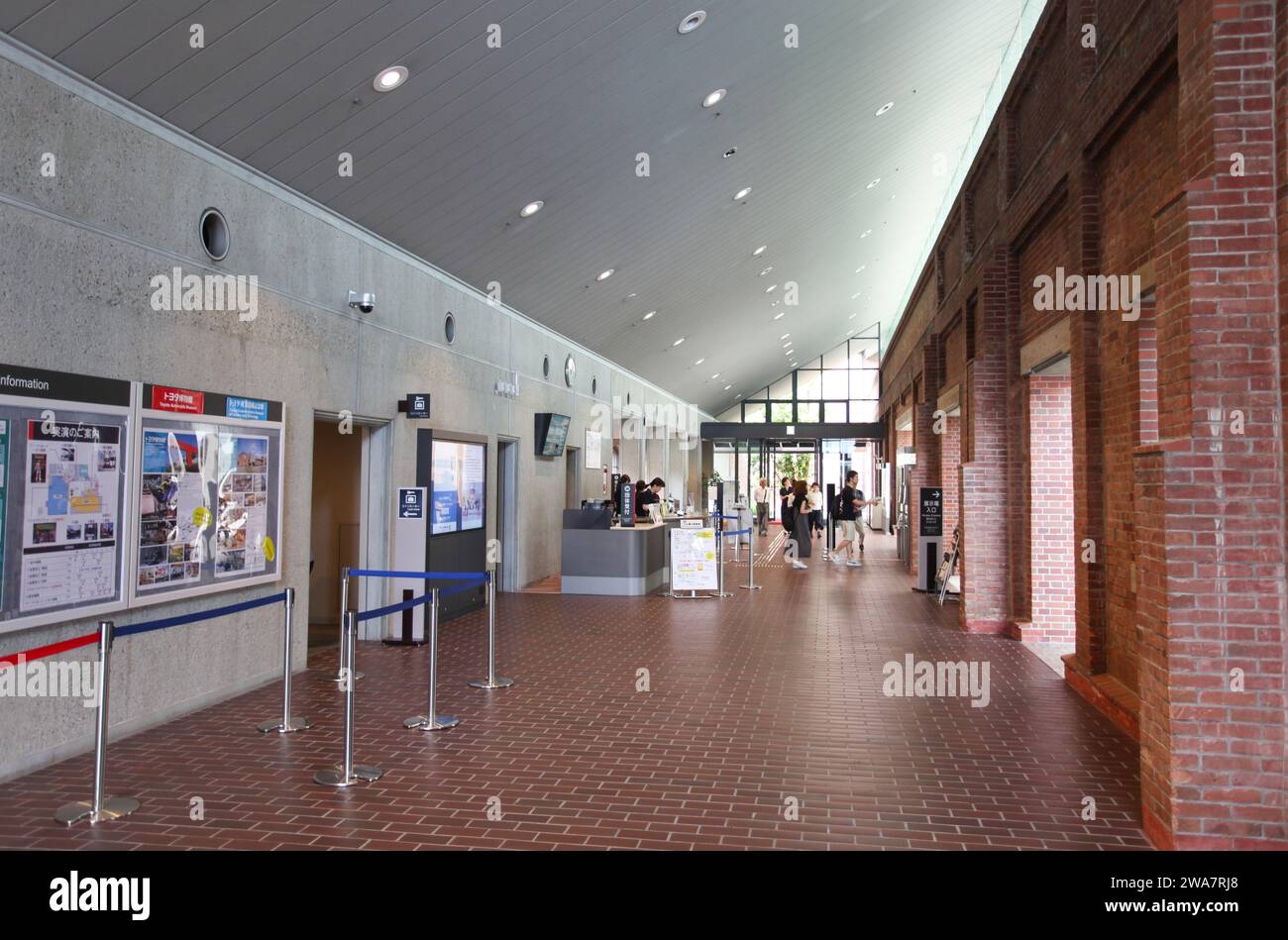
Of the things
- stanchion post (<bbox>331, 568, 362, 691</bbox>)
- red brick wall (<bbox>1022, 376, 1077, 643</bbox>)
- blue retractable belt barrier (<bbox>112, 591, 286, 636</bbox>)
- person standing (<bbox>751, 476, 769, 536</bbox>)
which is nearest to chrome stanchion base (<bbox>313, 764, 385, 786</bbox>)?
stanchion post (<bbox>331, 568, 362, 691</bbox>)

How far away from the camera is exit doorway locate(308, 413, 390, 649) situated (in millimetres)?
9125

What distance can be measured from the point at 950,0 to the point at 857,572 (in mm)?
9305

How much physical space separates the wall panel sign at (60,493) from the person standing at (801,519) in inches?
516

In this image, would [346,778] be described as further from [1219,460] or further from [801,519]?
[801,519]

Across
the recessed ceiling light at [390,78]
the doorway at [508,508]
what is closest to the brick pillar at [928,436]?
the doorway at [508,508]

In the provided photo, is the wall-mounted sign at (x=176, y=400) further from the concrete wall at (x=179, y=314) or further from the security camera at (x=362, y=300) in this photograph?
the security camera at (x=362, y=300)

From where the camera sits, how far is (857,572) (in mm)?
15891

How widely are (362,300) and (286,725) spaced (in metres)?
4.07

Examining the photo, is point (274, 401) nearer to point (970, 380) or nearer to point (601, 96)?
point (601, 96)

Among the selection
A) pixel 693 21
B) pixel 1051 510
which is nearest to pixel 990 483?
pixel 1051 510

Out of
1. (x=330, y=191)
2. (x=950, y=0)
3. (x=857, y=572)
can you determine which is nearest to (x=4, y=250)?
(x=330, y=191)

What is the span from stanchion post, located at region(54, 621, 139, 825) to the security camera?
14.6 ft

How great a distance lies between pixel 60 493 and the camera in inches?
194

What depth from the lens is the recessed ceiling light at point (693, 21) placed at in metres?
7.58
